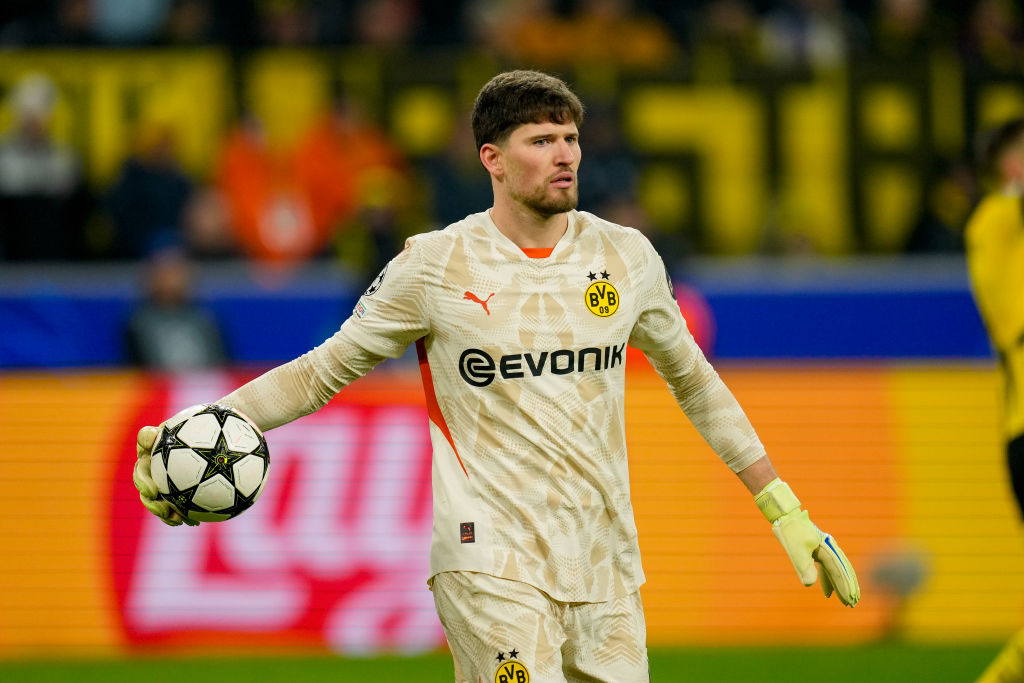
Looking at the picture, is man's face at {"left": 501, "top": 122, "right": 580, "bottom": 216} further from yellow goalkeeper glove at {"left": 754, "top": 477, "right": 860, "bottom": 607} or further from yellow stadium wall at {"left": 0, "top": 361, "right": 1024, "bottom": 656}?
yellow stadium wall at {"left": 0, "top": 361, "right": 1024, "bottom": 656}

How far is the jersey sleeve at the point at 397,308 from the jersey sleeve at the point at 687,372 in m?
0.68

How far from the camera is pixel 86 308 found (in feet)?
41.3

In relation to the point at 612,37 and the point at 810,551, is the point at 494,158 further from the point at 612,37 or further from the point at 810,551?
the point at 612,37

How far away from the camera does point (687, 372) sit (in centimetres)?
516

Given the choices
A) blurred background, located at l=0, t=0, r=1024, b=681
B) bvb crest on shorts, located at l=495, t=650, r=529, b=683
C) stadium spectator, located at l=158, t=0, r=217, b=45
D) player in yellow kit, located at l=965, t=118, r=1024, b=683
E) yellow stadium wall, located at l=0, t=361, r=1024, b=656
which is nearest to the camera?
bvb crest on shorts, located at l=495, t=650, r=529, b=683

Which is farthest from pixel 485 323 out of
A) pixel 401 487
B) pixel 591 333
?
pixel 401 487

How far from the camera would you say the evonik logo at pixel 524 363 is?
15.9 ft

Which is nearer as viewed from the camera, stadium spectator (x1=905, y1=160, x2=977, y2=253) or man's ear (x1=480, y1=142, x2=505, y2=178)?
man's ear (x1=480, y1=142, x2=505, y2=178)

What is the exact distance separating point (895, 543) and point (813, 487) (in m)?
0.58

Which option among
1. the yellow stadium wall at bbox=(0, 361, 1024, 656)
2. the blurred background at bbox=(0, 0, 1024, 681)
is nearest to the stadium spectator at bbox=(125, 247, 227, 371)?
the blurred background at bbox=(0, 0, 1024, 681)

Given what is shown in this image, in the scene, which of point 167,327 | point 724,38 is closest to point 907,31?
point 724,38

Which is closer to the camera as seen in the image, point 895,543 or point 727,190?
point 895,543

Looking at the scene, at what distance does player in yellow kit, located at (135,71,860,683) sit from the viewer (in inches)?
189

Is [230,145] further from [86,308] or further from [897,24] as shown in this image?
[897,24]
